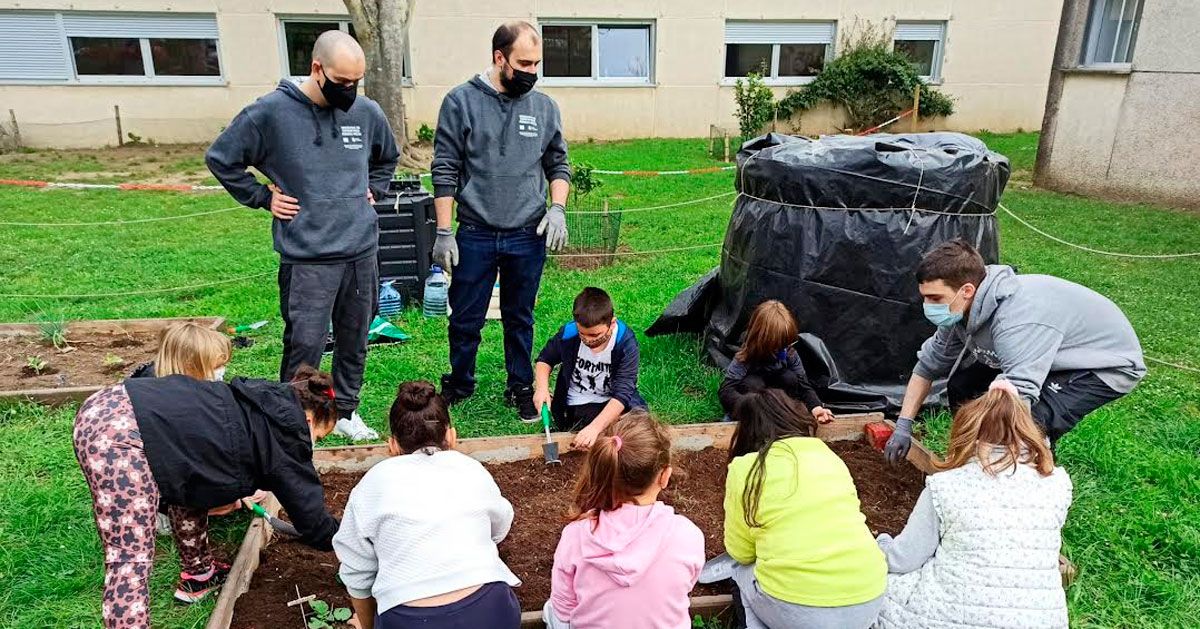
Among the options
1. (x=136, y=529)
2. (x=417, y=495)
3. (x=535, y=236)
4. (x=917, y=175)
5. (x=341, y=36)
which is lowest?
(x=136, y=529)

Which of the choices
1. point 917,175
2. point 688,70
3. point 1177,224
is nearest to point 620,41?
point 688,70

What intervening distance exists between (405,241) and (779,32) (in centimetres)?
1209

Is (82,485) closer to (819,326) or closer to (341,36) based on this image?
(341,36)

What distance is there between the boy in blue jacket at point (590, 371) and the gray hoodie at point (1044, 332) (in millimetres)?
1365

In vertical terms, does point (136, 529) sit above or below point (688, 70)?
below

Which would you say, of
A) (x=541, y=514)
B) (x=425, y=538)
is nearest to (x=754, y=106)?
(x=541, y=514)

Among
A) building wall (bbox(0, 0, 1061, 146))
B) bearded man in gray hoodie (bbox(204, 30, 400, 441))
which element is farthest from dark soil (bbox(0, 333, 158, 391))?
building wall (bbox(0, 0, 1061, 146))

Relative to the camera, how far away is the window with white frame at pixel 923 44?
51.2 ft

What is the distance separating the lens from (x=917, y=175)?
367 cm

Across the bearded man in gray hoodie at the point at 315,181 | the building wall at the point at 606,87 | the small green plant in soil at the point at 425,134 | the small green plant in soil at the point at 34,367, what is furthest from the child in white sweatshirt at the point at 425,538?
the building wall at the point at 606,87

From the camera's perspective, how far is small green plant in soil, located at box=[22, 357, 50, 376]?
13.8ft

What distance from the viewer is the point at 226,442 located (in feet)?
7.01

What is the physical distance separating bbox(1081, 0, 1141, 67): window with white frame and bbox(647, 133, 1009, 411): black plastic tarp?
8085mm

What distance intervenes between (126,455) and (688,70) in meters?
14.3
